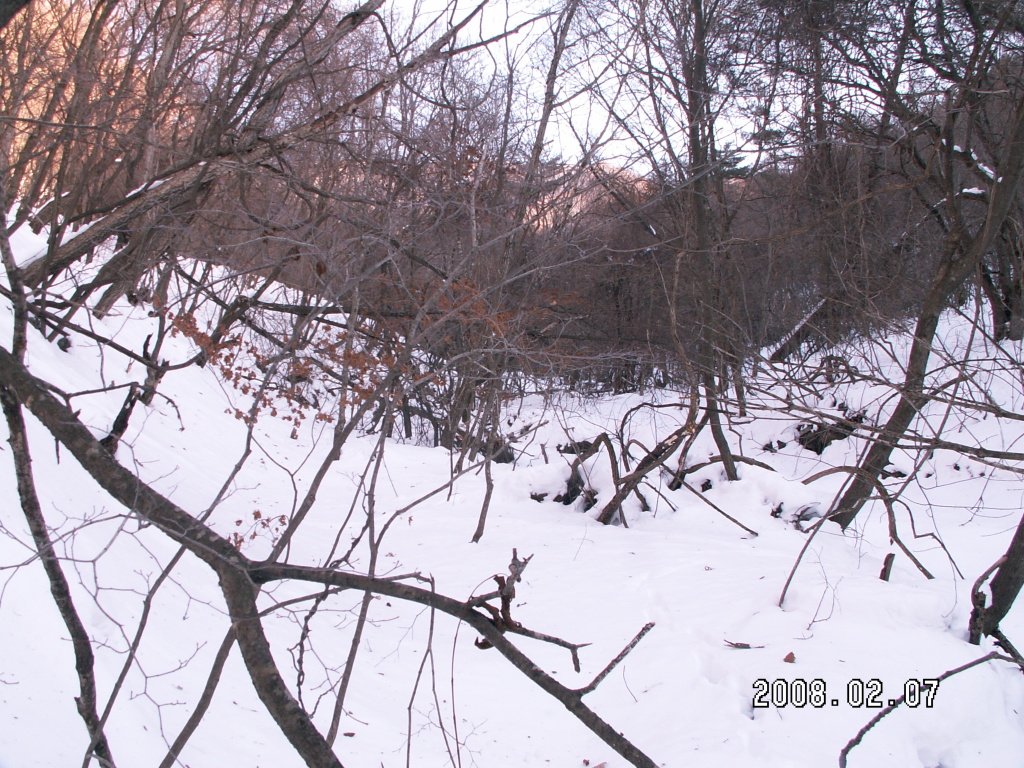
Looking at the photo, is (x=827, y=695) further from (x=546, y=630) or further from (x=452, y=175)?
(x=452, y=175)

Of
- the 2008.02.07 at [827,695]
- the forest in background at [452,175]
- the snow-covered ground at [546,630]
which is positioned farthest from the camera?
the forest in background at [452,175]

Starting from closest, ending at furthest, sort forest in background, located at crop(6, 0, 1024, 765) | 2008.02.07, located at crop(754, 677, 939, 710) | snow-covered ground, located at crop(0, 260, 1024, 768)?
1. snow-covered ground, located at crop(0, 260, 1024, 768)
2. 2008.02.07, located at crop(754, 677, 939, 710)
3. forest in background, located at crop(6, 0, 1024, 765)

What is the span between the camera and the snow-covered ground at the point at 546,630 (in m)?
2.76

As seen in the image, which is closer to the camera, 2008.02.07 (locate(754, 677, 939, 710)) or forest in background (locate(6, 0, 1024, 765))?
2008.02.07 (locate(754, 677, 939, 710))

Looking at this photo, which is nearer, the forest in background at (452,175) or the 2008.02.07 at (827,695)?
the 2008.02.07 at (827,695)

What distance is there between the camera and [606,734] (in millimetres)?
1358

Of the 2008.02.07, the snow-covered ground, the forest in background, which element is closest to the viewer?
the snow-covered ground

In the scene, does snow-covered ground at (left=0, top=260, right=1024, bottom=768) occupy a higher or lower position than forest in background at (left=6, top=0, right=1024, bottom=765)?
lower

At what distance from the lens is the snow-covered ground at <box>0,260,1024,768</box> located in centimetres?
276

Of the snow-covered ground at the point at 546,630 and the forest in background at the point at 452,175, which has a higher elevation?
the forest in background at the point at 452,175

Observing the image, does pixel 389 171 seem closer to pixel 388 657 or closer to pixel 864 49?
pixel 388 657

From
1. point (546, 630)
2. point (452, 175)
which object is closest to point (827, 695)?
point (546, 630)

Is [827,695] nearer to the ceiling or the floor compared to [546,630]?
nearer to the floor

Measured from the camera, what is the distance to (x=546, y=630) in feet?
15.3
